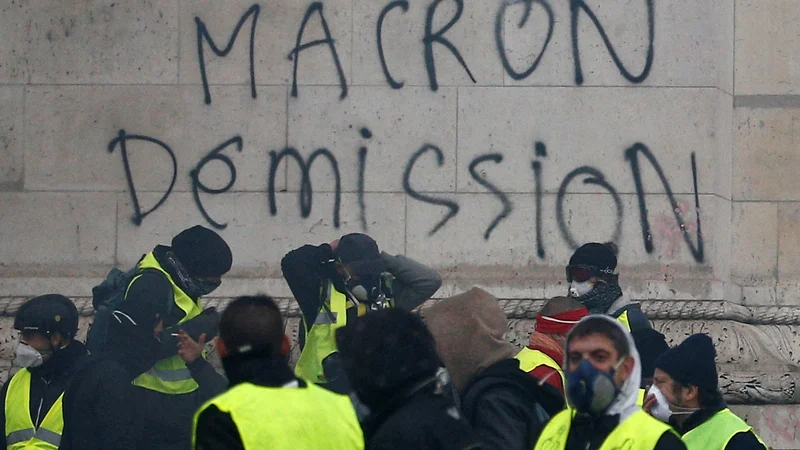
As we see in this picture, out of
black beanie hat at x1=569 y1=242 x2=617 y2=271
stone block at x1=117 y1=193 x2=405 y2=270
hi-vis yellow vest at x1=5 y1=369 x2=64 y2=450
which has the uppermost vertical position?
stone block at x1=117 y1=193 x2=405 y2=270

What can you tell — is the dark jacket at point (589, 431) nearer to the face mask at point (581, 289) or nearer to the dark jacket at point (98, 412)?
the dark jacket at point (98, 412)

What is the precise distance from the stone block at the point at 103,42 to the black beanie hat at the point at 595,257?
2.87 m

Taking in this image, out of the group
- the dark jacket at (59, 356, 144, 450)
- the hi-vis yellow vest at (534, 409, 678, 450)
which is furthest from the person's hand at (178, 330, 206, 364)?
the hi-vis yellow vest at (534, 409, 678, 450)

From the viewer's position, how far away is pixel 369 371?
518 cm

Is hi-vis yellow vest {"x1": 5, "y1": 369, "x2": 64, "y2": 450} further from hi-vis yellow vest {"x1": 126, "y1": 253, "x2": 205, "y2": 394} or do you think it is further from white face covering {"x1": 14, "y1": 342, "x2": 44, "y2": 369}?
hi-vis yellow vest {"x1": 126, "y1": 253, "x2": 205, "y2": 394}

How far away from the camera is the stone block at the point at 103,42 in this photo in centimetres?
1041

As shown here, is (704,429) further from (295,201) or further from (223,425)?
(295,201)

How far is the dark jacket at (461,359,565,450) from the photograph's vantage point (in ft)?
19.6

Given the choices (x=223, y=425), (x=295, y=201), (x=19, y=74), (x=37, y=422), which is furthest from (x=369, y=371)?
(x=19, y=74)

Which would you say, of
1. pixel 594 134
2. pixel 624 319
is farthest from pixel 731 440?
pixel 594 134

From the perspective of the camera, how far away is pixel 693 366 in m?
6.46

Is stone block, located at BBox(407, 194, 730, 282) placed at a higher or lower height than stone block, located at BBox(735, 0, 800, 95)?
lower

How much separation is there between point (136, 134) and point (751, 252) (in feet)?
12.8

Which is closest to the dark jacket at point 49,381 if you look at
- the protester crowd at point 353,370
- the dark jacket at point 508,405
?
the protester crowd at point 353,370
